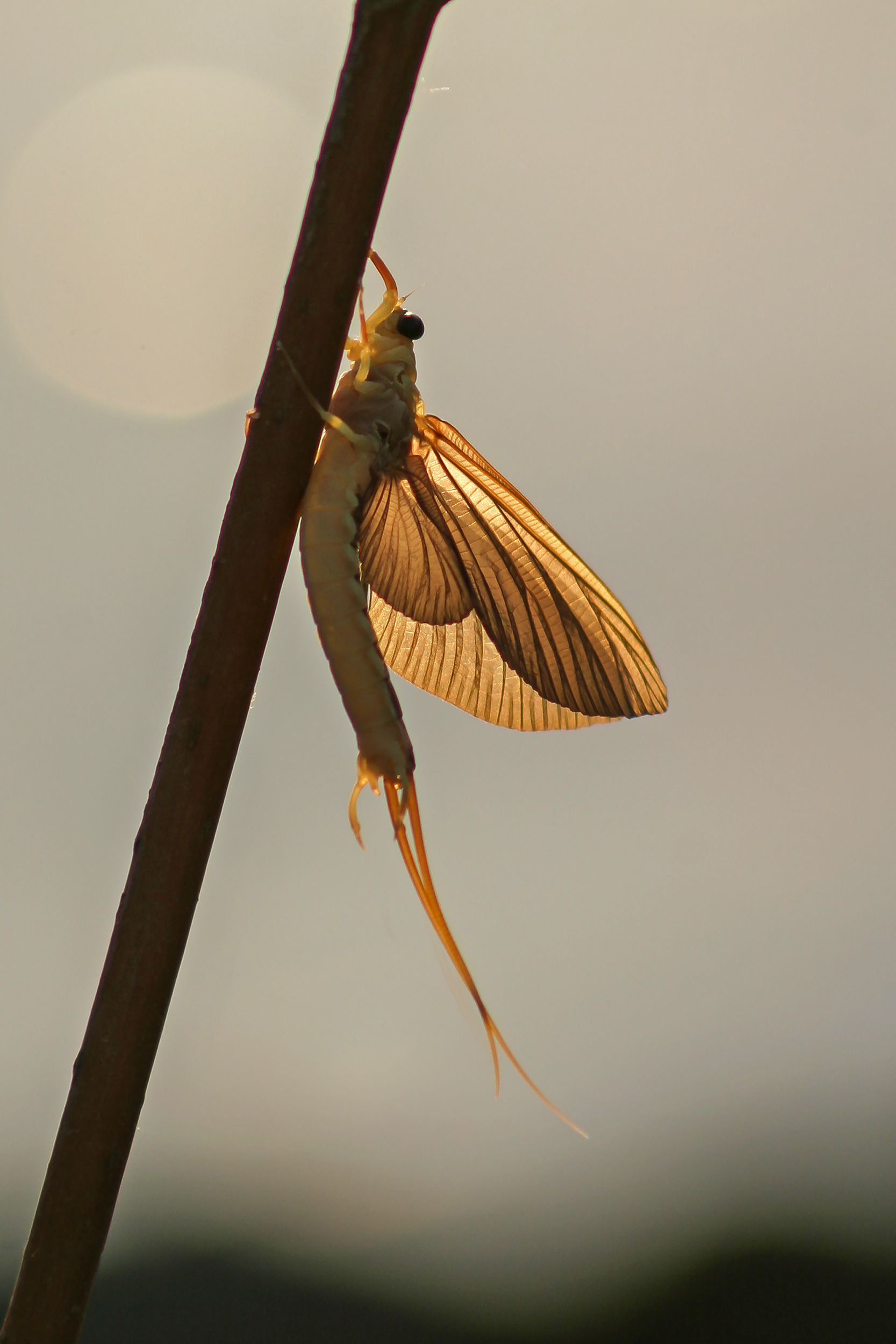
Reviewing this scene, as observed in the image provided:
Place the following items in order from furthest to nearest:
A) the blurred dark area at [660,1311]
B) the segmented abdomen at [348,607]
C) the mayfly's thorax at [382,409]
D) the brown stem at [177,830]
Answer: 1. the blurred dark area at [660,1311]
2. the mayfly's thorax at [382,409]
3. the segmented abdomen at [348,607]
4. the brown stem at [177,830]

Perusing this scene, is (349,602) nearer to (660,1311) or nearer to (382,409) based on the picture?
(382,409)

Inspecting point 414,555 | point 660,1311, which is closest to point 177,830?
point 414,555

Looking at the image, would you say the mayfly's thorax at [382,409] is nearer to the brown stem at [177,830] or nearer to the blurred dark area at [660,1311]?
the brown stem at [177,830]

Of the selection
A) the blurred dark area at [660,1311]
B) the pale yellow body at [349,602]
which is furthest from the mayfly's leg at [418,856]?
the blurred dark area at [660,1311]

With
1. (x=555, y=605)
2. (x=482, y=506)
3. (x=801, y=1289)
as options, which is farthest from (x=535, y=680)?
(x=801, y=1289)

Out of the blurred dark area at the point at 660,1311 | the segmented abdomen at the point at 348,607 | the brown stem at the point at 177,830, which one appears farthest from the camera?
the blurred dark area at the point at 660,1311

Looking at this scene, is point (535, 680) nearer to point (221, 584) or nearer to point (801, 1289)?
point (221, 584)

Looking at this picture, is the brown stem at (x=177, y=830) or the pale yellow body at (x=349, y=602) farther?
the pale yellow body at (x=349, y=602)

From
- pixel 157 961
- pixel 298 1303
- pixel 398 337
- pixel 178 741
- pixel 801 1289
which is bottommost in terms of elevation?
pixel 298 1303
